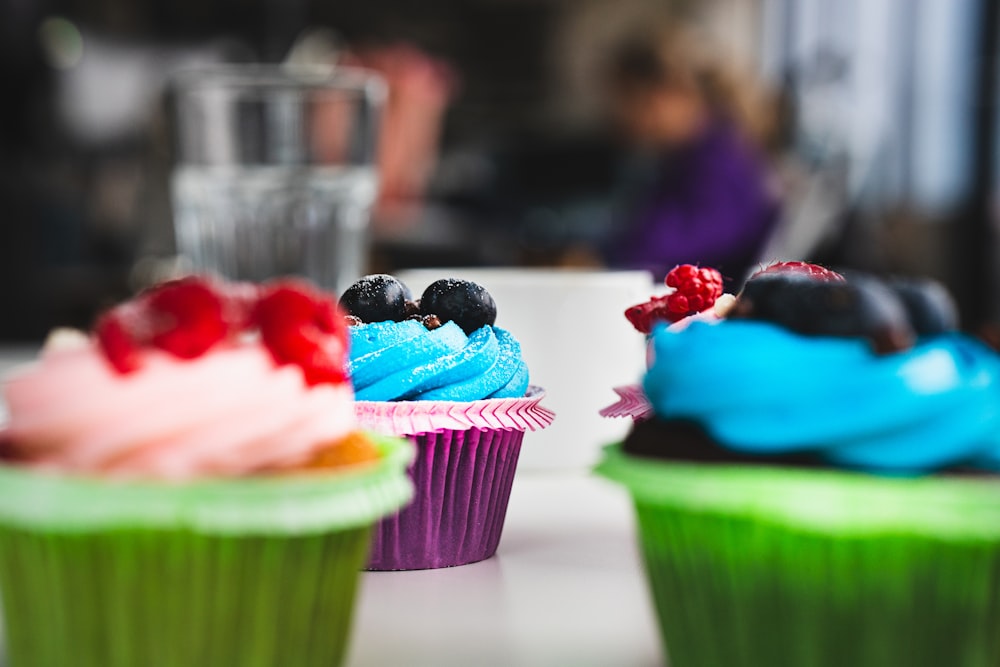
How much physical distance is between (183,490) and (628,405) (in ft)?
1.94

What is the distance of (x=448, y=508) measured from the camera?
1095mm

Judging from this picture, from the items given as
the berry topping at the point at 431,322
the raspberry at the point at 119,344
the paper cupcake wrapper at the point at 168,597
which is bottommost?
the paper cupcake wrapper at the point at 168,597

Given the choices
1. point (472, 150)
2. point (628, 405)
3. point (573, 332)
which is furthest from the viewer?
point (472, 150)

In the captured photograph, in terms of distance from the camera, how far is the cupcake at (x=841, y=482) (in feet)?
2.27

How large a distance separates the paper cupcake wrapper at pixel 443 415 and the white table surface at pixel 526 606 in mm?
138

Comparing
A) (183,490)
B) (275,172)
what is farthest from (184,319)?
(275,172)

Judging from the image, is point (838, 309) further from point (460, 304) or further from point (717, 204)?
point (717, 204)

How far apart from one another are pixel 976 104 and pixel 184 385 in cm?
524

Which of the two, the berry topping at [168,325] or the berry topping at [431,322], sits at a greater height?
the berry topping at [168,325]

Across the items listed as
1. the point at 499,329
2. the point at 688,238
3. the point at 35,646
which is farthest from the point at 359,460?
the point at 688,238

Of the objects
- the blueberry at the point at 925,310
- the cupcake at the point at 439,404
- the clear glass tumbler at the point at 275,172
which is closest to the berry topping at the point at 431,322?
the cupcake at the point at 439,404

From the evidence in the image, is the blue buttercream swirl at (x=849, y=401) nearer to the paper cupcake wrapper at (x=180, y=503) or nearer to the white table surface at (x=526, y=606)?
the white table surface at (x=526, y=606)

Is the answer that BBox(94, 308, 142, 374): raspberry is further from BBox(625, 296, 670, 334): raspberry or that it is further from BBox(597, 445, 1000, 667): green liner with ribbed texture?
BBox(625, 296, 670, 334): raspberry

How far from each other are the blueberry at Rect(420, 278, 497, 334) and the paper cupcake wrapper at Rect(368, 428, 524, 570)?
0.36ft
